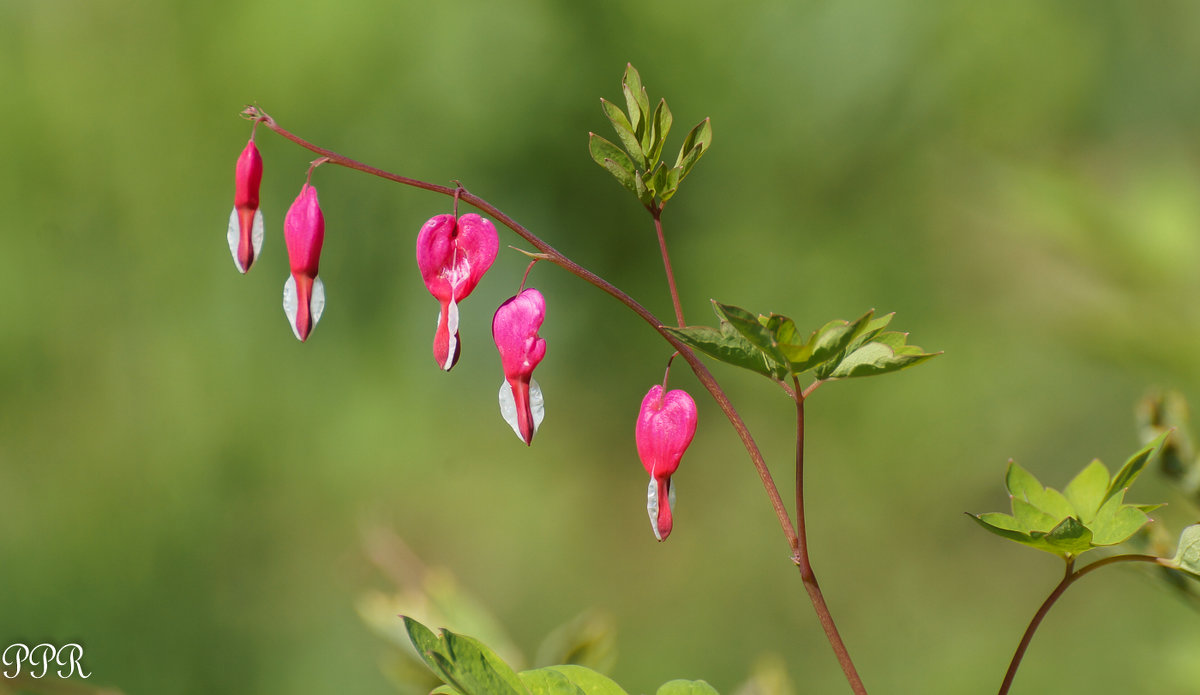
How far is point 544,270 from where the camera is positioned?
194 centimetres

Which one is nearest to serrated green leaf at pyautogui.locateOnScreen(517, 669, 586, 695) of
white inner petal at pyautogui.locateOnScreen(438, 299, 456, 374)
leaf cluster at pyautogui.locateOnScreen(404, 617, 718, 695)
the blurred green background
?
leaf cluster at pyautogui.locateOnScreen(404, 617, 718, 695)

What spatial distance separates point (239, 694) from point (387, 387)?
0.64 m

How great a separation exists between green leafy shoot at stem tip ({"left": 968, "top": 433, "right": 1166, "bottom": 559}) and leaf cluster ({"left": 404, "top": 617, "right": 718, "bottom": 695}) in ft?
0.40

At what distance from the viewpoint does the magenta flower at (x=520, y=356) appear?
1.22 feet

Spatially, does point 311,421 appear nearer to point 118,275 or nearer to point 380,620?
point 118,275

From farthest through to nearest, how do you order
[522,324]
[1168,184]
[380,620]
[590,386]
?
[590,386], [1168,184], [380,620], [522,324]

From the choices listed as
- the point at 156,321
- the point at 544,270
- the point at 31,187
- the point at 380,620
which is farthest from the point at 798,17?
the point at 380,620

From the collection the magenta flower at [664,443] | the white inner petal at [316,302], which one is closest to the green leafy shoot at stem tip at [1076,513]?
the magenta flower at [664,443]

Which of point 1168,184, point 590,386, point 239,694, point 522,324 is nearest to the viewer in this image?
point 522,324

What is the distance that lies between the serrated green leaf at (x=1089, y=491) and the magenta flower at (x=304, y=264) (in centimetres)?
29

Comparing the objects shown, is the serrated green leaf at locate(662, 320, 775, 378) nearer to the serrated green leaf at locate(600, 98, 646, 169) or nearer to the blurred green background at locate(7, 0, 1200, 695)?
the serrated green leaf at locate(600, 98, 646, 169)

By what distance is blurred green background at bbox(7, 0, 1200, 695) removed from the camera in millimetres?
1845

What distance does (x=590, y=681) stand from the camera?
0.35m

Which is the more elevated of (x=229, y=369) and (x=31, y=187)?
(x=31, y=187)
